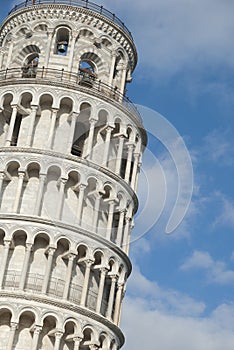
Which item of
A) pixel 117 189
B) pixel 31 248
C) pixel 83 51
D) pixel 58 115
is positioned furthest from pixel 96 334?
pixel 83 51

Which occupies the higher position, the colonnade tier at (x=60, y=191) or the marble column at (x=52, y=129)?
the marble column at (x=52, y=129)

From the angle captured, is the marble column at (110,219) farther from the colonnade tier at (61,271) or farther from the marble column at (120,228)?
the colonnade tier at (61,271)

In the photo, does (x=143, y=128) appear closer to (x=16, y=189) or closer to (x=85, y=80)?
(x=85, y=80)

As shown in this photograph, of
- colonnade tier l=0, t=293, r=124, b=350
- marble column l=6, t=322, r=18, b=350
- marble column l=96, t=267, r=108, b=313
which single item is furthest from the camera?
marble column l=96, t=267, r=108, b=313

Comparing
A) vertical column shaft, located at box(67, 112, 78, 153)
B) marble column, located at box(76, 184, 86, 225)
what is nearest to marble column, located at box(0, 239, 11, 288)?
marble column, located at box(76, 184, 86, 225)

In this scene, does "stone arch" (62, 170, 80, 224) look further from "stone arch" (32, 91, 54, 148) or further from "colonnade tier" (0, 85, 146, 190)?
"stone arch" (32, 91, 54, 148)

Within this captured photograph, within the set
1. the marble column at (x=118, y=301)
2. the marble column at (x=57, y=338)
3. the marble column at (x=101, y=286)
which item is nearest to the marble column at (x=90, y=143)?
the marble column at (x=101, y=286)
